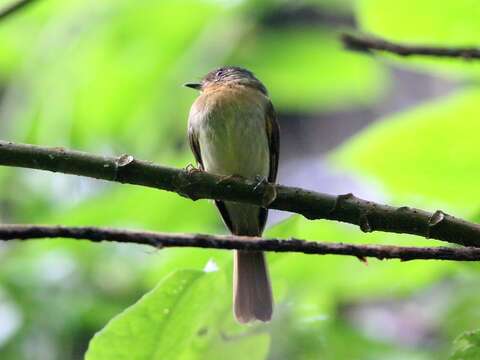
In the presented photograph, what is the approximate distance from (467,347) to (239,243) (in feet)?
1.33

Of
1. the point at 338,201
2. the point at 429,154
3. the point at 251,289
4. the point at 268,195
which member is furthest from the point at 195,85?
the point at 338,201

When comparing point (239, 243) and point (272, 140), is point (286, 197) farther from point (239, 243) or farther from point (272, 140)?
point (272, 140)

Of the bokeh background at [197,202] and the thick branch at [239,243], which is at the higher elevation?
the thick branch at [239,243]

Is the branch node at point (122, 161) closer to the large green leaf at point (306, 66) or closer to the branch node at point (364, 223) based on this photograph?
the branch node at point (364, 223)

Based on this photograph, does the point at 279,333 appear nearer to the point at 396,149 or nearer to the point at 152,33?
the point at 396,149

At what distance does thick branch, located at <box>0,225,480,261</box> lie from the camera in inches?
43.2

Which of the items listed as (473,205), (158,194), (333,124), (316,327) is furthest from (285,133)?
(473,205)

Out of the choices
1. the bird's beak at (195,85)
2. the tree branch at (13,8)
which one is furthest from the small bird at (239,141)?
the tree branch at (13,8)

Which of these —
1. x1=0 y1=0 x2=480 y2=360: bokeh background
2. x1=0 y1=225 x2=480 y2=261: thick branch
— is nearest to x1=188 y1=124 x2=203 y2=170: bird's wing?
x1=0 y1=0 x2=480 y2=360: bokeh background

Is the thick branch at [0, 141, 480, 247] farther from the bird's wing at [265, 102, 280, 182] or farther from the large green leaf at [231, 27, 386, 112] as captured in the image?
the large green leaf at [231, 27, 386, 112]

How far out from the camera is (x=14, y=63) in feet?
12.5

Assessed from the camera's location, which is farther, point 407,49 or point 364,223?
point 407,49

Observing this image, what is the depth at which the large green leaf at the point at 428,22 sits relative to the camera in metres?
2.03

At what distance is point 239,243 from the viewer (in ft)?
3.93
